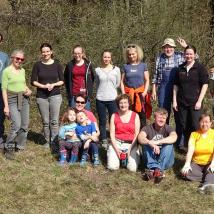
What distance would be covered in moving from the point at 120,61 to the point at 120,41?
439 millimetres

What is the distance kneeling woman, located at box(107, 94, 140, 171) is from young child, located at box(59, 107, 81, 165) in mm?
492

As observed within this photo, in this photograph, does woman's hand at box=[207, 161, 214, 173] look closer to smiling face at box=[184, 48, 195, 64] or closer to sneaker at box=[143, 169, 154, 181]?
sneaker at box=[143, 169, 154, 181]

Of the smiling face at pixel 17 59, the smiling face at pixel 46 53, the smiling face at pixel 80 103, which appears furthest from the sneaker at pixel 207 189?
the smiling face at pixel 17 59

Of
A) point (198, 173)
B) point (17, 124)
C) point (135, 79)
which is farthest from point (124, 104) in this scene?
point (17, 124)

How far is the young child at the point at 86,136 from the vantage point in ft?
20.1

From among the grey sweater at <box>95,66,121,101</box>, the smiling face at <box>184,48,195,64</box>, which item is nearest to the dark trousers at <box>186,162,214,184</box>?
the smiling face at <box>184,48,195,64</box>

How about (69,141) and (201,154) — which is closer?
(201,154)

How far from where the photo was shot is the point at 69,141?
20.3 feet

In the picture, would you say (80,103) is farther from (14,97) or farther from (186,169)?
(186,169)

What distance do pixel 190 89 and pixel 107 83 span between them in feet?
4.03

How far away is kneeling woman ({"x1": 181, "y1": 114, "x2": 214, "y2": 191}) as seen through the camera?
5.59m

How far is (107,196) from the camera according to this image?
5.16 m

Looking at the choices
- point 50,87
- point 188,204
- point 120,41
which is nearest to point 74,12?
point 120,41

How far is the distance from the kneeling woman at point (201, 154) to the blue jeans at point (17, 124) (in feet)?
7.98
